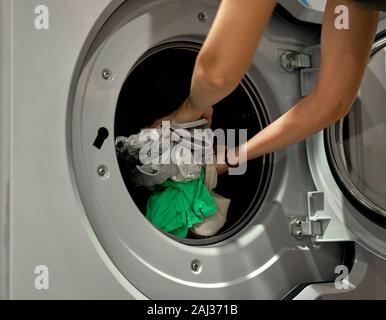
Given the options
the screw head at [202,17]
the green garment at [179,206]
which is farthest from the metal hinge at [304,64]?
the green garment at [179,206]

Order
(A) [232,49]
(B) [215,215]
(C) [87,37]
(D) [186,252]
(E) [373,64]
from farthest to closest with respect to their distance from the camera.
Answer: (E) [373,64] < (B) [215,215] < (D) [186,252] < (C) [87,37] < (A) [232,49]

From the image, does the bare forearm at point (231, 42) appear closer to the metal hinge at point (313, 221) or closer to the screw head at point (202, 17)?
the screw head at point (202, 17)

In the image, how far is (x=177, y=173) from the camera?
115 cm

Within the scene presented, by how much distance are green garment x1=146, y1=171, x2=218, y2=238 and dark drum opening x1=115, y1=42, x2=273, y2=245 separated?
82 mm

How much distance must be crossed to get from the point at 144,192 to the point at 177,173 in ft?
0.47

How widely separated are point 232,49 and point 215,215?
0.50 meters

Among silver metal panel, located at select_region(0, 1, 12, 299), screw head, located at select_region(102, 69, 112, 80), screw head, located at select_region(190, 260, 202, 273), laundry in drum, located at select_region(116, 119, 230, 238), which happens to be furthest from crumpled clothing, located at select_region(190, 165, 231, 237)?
silver metal panel, located at select_region(0, 1, 12, 299)

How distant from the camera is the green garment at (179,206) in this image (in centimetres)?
114

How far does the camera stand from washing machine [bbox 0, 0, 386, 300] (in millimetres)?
875

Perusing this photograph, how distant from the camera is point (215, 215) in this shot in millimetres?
1212

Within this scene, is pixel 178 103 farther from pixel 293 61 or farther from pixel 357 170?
pixel 357 170

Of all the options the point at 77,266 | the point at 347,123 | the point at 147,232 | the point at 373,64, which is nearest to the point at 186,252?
the point at 147,232

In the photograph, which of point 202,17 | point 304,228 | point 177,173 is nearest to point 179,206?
point 177,173
